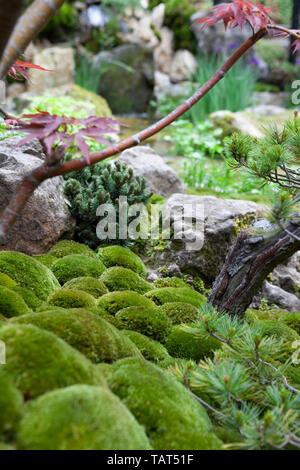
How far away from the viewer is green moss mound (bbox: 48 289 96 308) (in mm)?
2125

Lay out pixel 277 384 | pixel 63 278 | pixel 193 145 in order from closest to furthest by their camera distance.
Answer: pixel 277 384 → pixel 63 278 → pixel 193 145

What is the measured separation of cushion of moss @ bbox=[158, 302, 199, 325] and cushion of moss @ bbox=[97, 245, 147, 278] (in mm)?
757

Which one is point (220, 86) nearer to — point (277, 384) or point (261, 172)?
point (261, 172)

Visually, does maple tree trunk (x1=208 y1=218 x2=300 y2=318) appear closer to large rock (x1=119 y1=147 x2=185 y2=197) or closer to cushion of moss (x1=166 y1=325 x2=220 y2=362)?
cushion of moss (x1=166 y1=325 x2=220 y2=362)

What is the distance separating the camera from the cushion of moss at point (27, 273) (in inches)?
89.8

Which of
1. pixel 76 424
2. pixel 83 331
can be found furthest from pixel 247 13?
pixel 76 424

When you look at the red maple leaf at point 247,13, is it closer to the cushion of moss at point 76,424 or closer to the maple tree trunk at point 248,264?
the maple tree trunk at point 248,264

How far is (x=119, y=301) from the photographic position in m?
2.35

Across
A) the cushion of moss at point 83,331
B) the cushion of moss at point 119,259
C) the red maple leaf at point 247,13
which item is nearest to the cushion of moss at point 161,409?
the cushion of moss at point 83,331

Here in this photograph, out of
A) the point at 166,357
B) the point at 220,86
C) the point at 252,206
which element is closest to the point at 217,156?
the point at 220,86

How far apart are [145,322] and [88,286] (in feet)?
1.65

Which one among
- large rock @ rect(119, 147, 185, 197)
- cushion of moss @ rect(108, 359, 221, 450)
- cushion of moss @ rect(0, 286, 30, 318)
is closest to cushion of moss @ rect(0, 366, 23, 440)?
cushion of moss @ rect(108, 359, 221, 450)
